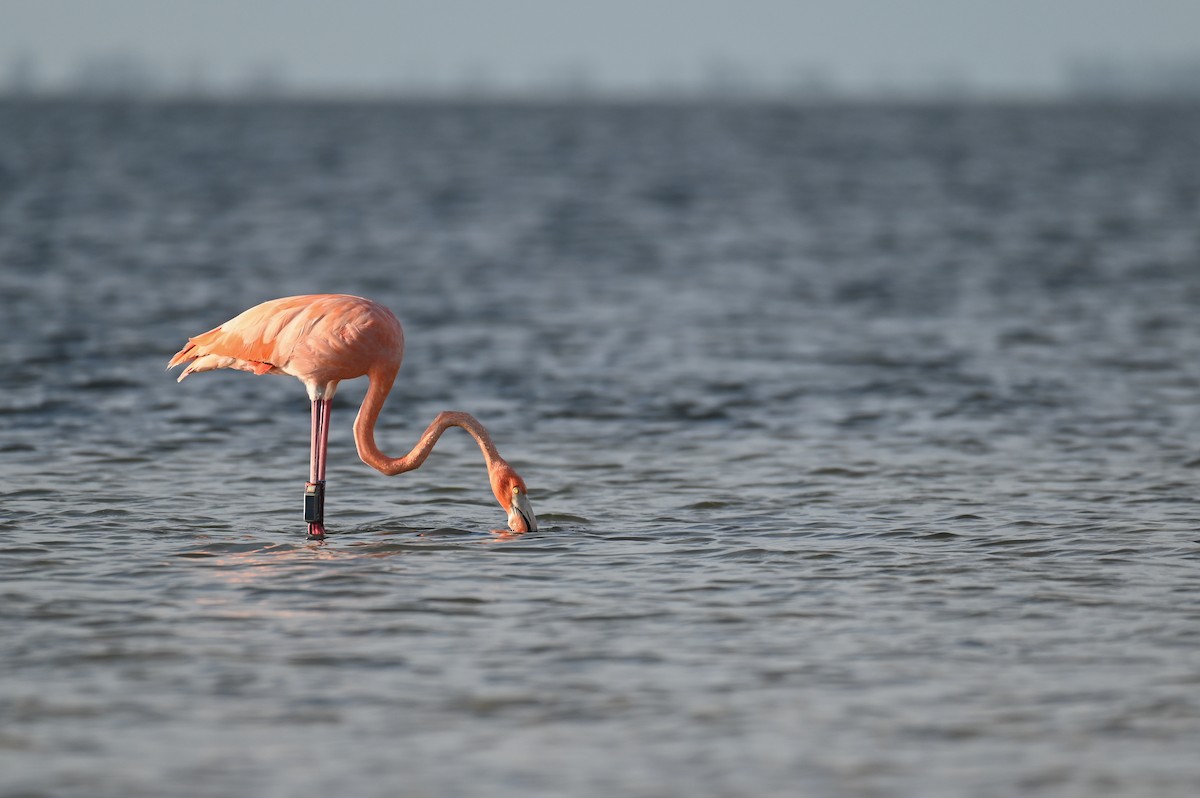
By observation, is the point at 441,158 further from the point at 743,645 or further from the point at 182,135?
the point at 743,645

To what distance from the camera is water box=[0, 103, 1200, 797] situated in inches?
286

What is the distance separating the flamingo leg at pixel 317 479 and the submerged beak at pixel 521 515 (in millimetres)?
A: 1200

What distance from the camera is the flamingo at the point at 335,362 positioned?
1113 centimetres

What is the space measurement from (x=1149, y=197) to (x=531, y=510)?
43.3 m

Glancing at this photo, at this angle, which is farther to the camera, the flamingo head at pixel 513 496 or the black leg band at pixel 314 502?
the flamingo head at pixel 513 496

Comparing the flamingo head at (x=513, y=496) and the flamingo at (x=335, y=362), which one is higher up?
the flamingo at (x=335, y=362)

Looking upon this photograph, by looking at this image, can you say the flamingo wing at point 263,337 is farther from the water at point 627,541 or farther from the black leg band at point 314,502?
the water at point 627,541

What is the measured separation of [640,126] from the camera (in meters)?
116

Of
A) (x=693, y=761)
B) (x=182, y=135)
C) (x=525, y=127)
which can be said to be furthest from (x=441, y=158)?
(x=693, y=761)

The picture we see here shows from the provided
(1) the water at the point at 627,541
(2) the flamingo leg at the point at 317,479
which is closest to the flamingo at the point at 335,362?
(2) the flamingo leg at the point at 317,479

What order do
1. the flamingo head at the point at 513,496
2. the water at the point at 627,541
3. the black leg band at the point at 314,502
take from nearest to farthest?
the water at the point at 627,541
the black leg band at the point at 314,502
the flamingo head at the point at 513,496

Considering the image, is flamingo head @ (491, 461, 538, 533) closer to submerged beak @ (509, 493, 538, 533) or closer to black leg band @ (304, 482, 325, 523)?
submerged beak @ (509, 493, 538, 533)

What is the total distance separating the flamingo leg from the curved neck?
0.75 ft

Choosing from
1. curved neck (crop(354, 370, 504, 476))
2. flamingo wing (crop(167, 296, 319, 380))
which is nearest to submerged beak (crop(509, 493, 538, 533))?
curved neck (crop(354, 370, 504, 476))
